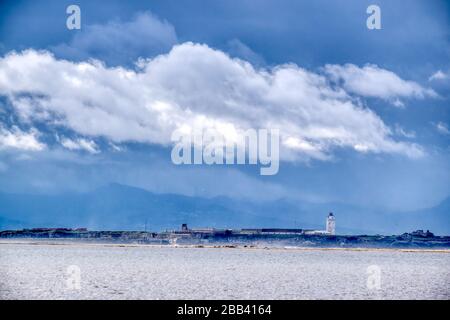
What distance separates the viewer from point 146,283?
66.5 m

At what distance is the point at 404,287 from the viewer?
66500mm

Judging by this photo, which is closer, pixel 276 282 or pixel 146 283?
pixel 146 283

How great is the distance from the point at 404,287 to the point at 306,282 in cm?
1016
